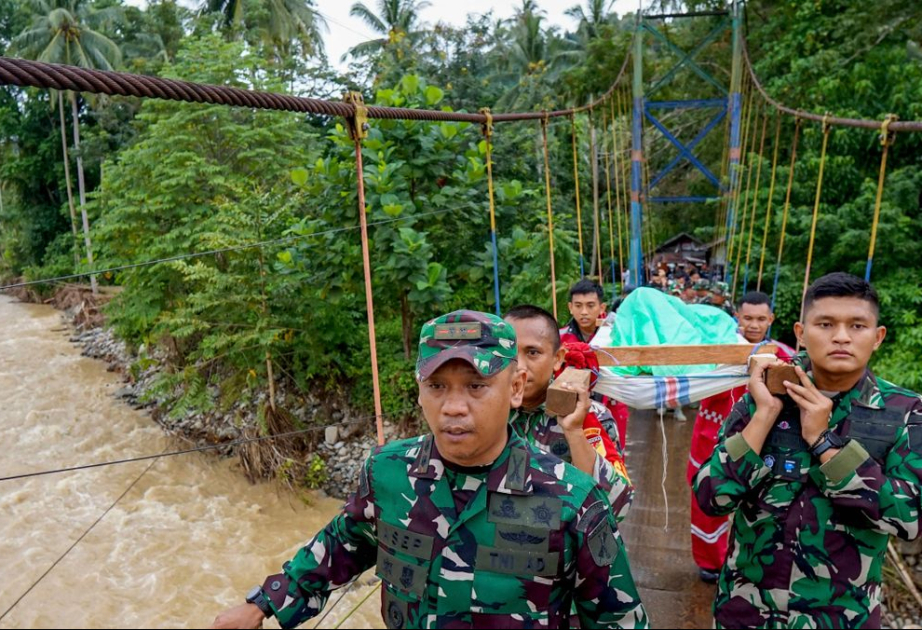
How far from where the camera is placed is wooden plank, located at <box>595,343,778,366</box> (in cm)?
233

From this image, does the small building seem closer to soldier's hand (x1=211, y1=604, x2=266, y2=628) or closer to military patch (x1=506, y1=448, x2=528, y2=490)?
military patch (x1=506, y1=448, x2=528, y2=490)

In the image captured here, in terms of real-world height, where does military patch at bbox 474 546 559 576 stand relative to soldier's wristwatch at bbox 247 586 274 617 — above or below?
above

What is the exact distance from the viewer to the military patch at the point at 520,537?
980 millimetres

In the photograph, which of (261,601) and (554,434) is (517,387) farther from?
(261,601)

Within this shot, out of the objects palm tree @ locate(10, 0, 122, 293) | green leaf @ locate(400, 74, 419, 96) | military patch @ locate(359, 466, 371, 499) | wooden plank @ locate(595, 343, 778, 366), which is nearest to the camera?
military patch @ locate(359, 466, 371, 499)

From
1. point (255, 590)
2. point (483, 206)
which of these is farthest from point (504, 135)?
point (255, 590)

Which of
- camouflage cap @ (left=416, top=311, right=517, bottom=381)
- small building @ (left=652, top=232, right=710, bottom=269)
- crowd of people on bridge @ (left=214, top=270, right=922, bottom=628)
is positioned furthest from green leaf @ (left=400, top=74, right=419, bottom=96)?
small building @ (left=652, top=232, right=710, bottom=269)

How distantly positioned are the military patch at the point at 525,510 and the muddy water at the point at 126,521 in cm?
463

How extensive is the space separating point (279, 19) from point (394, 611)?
1674 cm

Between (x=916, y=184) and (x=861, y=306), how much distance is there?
7.14 m

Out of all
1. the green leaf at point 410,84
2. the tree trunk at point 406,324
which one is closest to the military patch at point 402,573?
the green leaf at point 410,84

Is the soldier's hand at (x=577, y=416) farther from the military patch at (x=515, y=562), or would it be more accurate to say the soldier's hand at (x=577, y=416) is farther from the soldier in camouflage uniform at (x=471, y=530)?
the military patch at (x=515, y=562)

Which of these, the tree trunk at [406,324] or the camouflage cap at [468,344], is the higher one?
the camouflage cap at [468,344]

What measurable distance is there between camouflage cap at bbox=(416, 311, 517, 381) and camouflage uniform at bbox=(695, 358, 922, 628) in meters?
0.67
